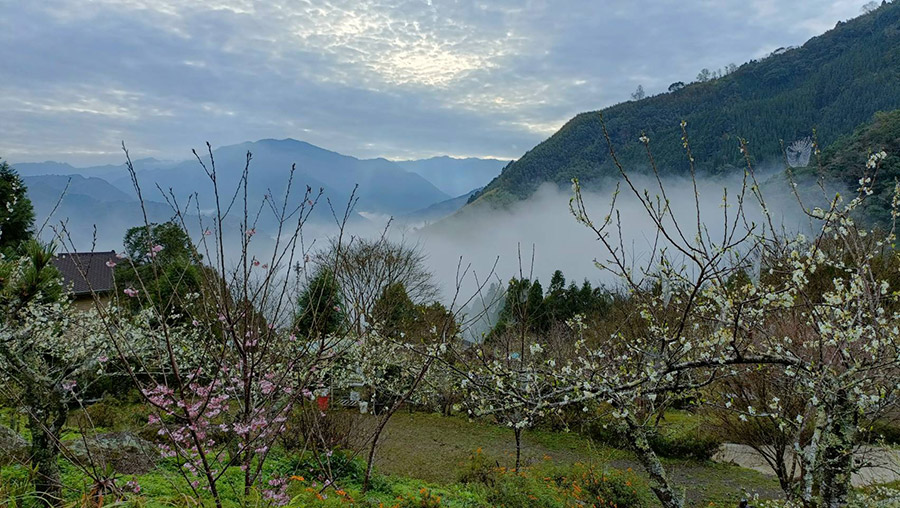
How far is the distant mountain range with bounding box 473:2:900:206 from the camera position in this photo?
52531 millimetres

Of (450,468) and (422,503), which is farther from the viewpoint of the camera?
(450,468)

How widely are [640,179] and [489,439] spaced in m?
62.7

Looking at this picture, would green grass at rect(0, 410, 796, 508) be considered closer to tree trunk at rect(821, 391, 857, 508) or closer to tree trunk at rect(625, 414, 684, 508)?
tree trunk at rect(625, 414, 684, 508)

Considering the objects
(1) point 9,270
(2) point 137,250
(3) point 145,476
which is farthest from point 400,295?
(1) point 9,270

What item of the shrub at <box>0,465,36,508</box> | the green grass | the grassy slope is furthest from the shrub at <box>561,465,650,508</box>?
the shrub at <box>0,465,36,508</box>

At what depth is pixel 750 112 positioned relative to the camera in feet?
205

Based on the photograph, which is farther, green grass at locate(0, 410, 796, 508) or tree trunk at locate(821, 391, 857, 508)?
green grass at locate(0, 410, 796, 508)

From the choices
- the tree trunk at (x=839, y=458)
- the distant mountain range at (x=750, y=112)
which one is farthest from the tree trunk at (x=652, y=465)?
the distant mountain range at (x=750, y=112)

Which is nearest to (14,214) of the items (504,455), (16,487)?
(16,487)

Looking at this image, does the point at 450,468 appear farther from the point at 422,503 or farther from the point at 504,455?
the point at 422,503

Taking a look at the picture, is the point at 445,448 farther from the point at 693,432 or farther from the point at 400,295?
the point at 400,295

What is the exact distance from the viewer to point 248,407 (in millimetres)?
2598

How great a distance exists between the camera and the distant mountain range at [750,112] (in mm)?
52531

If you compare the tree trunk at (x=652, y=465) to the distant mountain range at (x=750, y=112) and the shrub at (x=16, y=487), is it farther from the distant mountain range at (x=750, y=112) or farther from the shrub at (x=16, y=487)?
the distant mountain range at (x=750, y=112)
